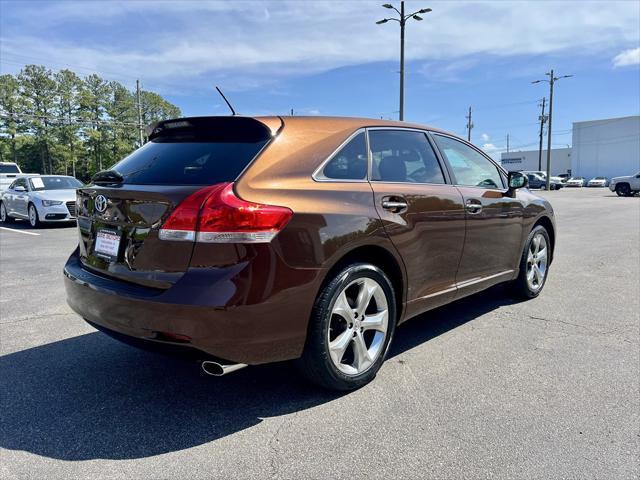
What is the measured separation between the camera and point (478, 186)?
4.34 m

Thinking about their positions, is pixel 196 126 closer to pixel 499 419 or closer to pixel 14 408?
pixel 14 408

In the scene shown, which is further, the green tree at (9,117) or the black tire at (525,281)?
the green tree at (9,117)

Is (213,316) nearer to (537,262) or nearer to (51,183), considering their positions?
(537,262)

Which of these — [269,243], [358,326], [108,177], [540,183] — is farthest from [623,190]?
[108,177]

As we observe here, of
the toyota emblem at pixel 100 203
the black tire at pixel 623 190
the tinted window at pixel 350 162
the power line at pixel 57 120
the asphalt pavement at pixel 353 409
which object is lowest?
the asphalt pavement at pixel 353 409

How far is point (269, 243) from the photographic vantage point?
2543 mm

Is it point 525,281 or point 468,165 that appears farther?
point 525,281

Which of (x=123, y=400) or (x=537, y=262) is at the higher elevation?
(x=537, y=262)

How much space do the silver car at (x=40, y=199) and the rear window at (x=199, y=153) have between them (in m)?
9.92

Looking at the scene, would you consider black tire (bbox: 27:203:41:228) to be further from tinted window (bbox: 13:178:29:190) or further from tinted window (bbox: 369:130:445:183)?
tinted window (bbox: 369:130:445:183)

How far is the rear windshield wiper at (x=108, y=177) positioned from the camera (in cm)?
304

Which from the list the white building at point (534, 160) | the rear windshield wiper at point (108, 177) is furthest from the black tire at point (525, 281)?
the white building at point (534, 160)

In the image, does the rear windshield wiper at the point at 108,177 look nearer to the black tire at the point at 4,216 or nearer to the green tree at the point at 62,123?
the black tire at the point at 4,216

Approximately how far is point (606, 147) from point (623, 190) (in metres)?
44.8
